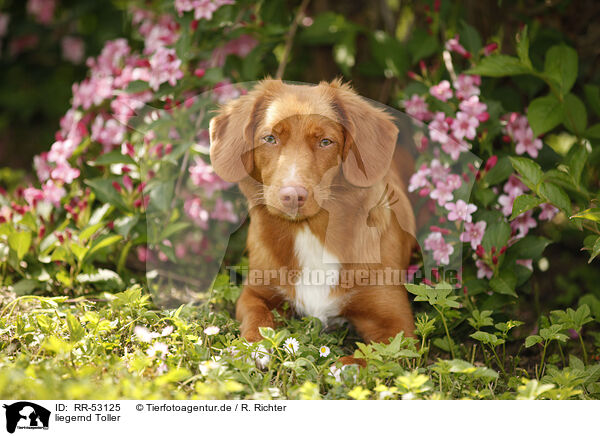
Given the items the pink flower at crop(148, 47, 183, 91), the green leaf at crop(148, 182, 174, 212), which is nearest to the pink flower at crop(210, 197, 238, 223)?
the green leaf at crop(148, 182, 174, 212)

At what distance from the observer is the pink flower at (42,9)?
528 cm

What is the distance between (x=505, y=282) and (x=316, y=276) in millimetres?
897

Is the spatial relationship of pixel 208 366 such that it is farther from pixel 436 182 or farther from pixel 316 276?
pixel 436 182

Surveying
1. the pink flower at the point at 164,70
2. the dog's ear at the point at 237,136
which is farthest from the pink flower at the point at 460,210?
the pink flower at the point at 164,70

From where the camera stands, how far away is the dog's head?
238 centimetres

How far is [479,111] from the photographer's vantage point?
122 inches

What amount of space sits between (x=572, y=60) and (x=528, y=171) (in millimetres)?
770

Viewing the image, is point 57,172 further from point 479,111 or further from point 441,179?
point 479,111

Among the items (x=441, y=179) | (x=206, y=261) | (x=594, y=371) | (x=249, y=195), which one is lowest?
(x=594, y=371)

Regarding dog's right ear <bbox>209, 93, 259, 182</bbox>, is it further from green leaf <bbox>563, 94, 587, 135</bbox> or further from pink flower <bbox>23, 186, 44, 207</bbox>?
green leaf <bbox>563, 94, 587, 135</bbox>

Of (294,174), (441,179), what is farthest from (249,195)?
(441,179)

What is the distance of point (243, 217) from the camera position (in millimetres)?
3012
